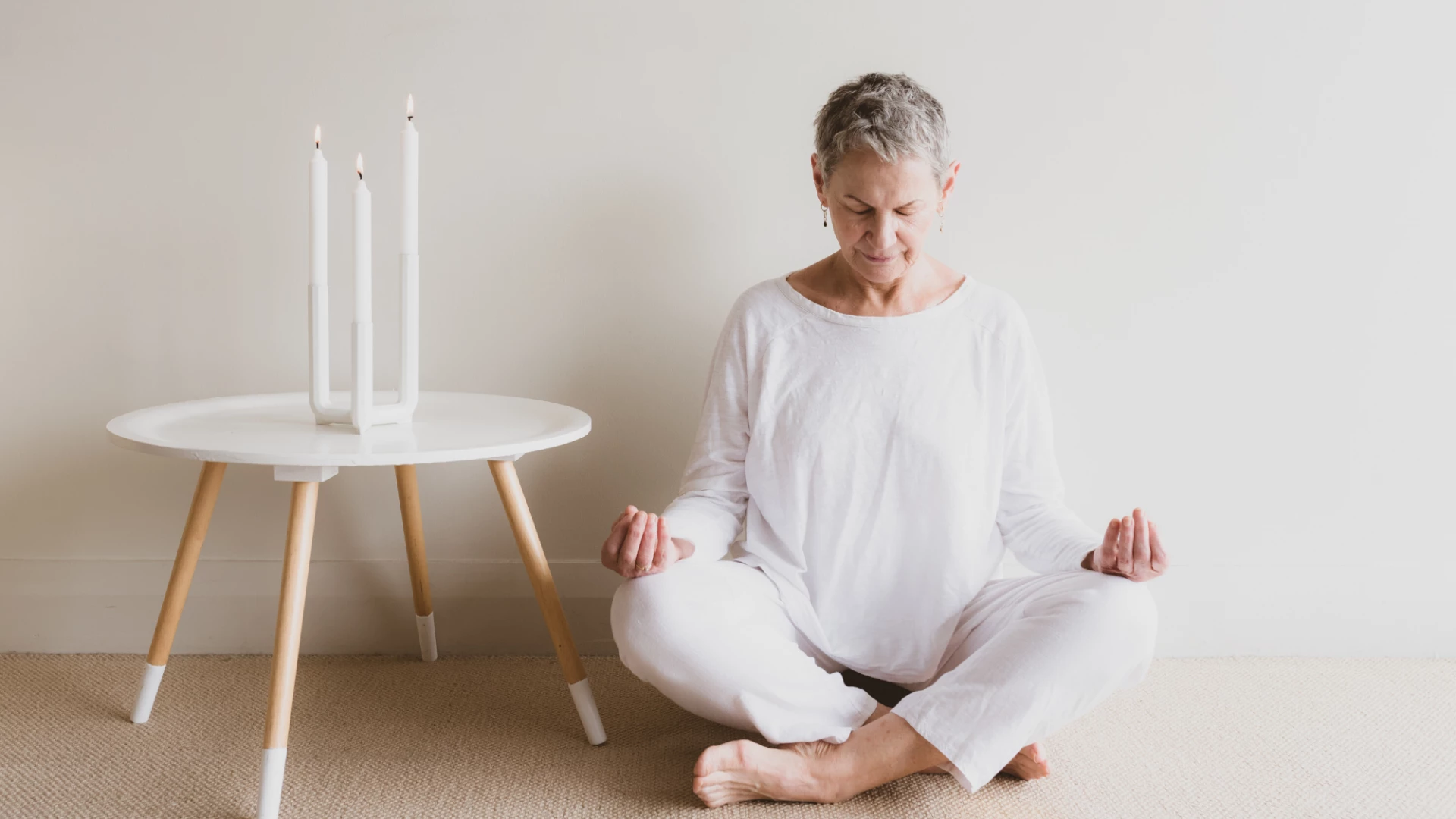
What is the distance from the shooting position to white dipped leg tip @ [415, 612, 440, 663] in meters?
1.66

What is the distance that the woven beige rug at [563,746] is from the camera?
1.25 metres

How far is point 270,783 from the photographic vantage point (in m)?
1.15

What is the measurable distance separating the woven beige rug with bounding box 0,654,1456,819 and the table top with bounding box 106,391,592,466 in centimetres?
41

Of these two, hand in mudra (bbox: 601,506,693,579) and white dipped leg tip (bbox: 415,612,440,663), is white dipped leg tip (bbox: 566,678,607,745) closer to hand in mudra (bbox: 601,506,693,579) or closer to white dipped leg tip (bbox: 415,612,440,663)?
hand in mudra (bbox: 601,506,693,579)

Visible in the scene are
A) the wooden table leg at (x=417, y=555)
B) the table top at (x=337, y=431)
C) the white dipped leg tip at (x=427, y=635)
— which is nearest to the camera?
the table top at (x=337, y=431)

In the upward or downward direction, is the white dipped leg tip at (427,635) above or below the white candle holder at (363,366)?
below

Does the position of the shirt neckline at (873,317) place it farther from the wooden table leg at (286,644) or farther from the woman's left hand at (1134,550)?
the wooden table leg at (286,644)

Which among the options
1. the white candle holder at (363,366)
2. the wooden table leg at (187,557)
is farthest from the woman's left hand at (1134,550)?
the wooden table leg at (187,557)

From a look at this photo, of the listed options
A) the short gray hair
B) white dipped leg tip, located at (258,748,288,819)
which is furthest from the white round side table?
the short gray hair

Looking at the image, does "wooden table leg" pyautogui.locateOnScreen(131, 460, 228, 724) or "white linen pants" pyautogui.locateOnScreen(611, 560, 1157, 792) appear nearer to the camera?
"white linen pants" pyautogui.locateOnScreen(611, 560, 1157, 792)

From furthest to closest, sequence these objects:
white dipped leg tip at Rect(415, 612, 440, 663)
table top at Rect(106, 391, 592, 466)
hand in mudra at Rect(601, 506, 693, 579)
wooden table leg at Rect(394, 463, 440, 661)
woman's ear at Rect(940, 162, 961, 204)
A: white dipped leg tip at Rect(415, 612, 440, 663)
wooden table leg at Rect(394, 463, 440, 661)
woman's ear at Rect(940, 162, 961, 204)
hand in mudra at Rect(601, 506, 693, 579)
table top at Rect(106, 391, 592, 466)

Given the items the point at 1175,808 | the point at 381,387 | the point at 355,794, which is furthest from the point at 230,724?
the point at 1175,808

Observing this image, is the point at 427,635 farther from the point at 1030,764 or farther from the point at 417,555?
the point at 1030,764

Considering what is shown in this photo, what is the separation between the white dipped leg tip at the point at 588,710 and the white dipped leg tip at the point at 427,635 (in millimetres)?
384
